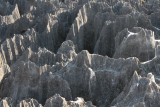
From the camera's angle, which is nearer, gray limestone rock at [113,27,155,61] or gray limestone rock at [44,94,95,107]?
gray limestone rock at [44,94,95,107]

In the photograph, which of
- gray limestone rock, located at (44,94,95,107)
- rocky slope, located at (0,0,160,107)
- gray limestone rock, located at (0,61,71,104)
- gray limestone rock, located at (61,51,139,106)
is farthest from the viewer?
gray limestone rock, located at (61,51,139,106)

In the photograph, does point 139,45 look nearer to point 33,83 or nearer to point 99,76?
point 99,76

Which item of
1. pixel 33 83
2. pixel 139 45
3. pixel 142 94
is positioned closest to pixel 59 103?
pixel 142 94

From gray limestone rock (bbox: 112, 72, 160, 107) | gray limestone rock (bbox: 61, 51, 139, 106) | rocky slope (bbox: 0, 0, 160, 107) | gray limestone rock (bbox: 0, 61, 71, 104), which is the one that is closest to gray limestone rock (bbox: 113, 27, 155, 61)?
rocky slope (bbox: 0, 0, 160, 107)

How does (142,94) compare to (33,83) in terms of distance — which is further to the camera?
(33,83)

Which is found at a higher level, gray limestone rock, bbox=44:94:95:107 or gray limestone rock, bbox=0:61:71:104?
gray limestone rock, bbox=44:94:95:107

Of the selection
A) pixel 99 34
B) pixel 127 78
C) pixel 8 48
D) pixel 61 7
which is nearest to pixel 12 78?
pixel 8 48

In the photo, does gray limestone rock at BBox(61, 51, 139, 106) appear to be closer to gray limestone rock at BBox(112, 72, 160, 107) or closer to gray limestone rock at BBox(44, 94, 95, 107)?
gray limestone rock at BBox(112, 72, 160, 107)

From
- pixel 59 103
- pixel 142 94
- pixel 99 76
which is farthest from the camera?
pixel 99 76

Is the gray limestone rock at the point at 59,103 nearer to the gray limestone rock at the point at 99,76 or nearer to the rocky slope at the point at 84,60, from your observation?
the rocky slope at the point at 84,60

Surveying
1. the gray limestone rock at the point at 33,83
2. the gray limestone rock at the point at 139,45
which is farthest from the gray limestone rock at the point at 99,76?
the gray limestone rock at the point at 139,45
